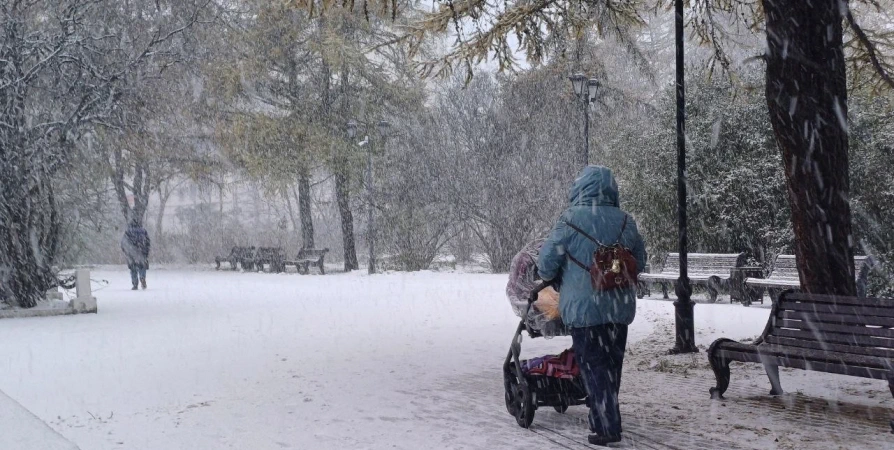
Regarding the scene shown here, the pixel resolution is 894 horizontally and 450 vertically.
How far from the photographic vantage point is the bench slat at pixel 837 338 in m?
5.93

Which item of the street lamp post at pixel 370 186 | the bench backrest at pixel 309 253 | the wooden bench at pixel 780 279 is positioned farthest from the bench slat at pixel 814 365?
the bench backrest at pixel 309 253

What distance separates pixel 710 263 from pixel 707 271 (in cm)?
19

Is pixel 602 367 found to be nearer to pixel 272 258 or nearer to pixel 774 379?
pixel 774 379

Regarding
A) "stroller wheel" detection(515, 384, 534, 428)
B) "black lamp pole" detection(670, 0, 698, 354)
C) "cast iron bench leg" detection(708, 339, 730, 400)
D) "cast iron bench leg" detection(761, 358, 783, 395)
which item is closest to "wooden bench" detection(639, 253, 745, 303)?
"black lamp pole" detection(670, 0, 698, 354)

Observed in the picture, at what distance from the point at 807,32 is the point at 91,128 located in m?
13.0

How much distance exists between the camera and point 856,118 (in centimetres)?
1595

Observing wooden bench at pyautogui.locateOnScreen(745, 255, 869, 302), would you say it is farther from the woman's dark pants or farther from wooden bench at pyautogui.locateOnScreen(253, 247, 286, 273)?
wooden bench at pyautogui.locateOnScreen(253, 247, 286, 273)

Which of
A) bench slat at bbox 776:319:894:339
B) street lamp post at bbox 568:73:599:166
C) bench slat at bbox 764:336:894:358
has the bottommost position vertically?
bench slat at bbox 764:336:894:358

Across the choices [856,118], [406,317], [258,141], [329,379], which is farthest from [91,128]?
[856,118]

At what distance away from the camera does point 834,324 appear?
20.5 ft

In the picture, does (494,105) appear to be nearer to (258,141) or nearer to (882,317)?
(258,141)

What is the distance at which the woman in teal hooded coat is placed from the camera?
530cm

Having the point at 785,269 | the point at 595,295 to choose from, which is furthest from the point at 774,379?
the point at 785,269

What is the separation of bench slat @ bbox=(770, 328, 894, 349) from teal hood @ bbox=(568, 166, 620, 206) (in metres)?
2.15
